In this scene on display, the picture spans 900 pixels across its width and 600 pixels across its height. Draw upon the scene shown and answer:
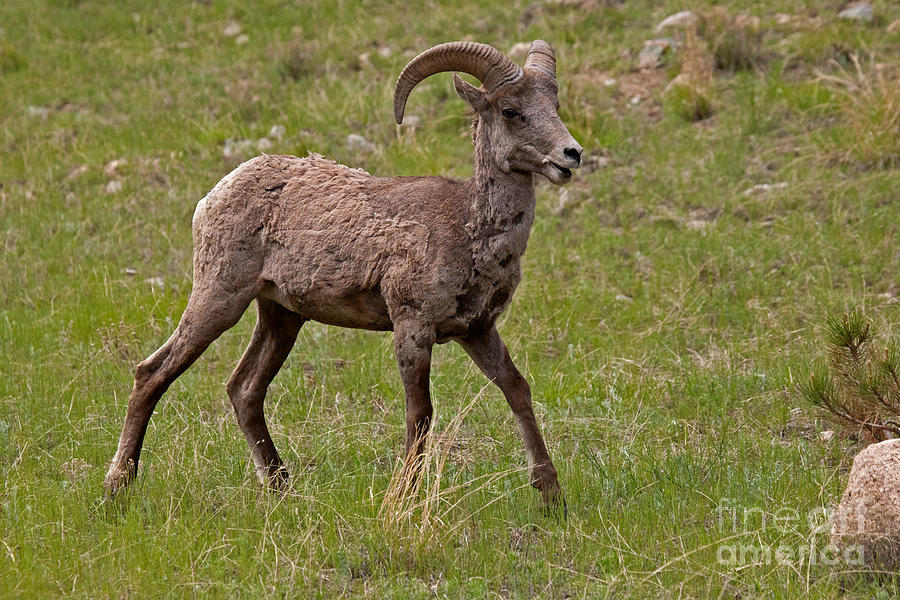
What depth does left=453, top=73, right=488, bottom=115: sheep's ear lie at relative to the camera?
18.8 feet

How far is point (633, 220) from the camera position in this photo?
1041 centimetres

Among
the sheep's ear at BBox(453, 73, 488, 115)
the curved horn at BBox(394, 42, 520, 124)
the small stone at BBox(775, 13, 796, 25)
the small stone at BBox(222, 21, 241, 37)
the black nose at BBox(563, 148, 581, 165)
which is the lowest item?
the small stone at BBox(222, 21, 241, 37)

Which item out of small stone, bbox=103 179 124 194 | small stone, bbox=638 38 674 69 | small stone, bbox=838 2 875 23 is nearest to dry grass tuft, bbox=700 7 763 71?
small stone, bbox=638 38 674 69

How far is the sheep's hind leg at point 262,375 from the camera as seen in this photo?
643cm

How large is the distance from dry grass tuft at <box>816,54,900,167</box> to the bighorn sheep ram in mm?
5375

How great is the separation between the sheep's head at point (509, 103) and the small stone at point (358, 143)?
20.7ft

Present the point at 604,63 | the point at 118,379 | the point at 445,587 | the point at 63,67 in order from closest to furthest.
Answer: the point at 445,587 → the point at 118,379 → the point at 604,63 → the point at 63,67

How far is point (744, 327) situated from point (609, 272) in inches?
56.6

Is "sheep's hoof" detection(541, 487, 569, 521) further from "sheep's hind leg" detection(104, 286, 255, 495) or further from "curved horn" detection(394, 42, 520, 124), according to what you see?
"curved horn" detection(394, 42, 520, 124)

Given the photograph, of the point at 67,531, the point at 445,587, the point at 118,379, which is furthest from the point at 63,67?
the point at 445,587

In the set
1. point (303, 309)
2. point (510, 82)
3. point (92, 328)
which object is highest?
point (510, 82)

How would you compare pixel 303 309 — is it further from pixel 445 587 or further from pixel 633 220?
pixel 633 220

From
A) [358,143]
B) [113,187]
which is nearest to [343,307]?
[358,143]

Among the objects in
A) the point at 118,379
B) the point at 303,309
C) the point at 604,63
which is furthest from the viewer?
the point at 604,63
